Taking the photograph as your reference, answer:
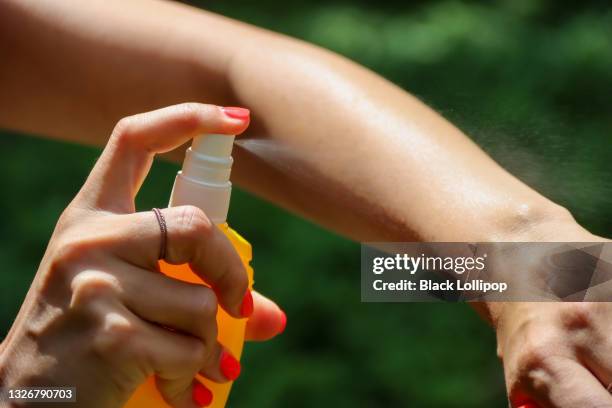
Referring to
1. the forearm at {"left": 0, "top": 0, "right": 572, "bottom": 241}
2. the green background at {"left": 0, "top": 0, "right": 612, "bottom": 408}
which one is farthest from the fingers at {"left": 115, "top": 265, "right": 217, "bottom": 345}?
the green background at {"left": 0, "top": 0, "right": 612, "bottom": 408}

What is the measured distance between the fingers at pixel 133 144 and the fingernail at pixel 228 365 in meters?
0.14

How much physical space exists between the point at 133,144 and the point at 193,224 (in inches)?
3.1

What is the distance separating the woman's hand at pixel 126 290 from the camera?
642mm

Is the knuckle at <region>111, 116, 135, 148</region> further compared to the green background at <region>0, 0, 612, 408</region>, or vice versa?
the green background at <region>0, 0, 612, 408</region>

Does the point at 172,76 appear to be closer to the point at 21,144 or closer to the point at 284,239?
the point at 284,239

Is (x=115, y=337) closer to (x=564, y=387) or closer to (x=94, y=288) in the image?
(x=94, y=288)

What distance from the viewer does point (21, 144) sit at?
2.67m

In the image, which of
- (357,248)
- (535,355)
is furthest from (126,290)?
(357,248)

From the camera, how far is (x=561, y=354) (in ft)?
2.06

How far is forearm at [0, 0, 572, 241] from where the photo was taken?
2.56 ft

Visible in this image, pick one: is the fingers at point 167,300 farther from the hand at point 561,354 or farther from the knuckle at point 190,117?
the hand at point 561,354

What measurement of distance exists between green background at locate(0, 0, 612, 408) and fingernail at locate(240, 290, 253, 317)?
51.7 inches

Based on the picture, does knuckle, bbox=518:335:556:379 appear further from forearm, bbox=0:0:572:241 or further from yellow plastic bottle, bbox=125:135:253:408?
yellow plastic bottle, bbox=125:135:253:408

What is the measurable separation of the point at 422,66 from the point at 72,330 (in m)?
1.47
